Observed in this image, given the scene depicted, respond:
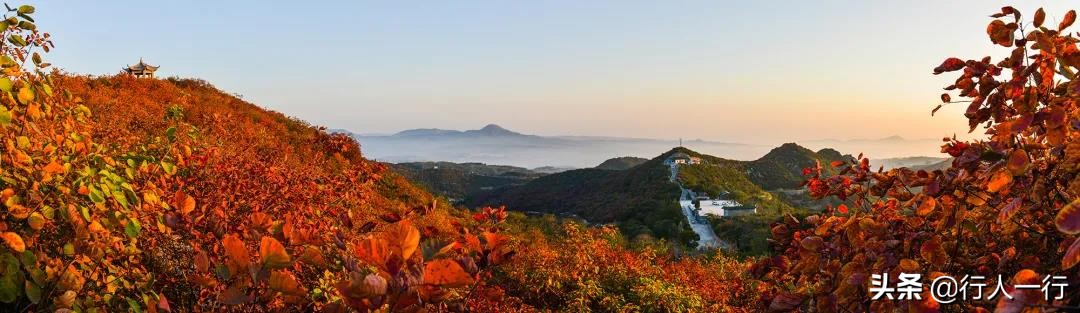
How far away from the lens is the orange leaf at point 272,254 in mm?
1415

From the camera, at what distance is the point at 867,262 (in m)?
2.12

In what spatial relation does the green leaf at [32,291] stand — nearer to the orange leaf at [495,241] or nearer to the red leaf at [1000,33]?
the orange leaf at [495,241]

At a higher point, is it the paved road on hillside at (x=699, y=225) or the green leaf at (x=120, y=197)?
the green leaf at (x=120, y=197)

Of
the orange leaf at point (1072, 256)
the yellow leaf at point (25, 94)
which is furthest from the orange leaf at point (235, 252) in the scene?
the orange leaf at point (1072, 256)

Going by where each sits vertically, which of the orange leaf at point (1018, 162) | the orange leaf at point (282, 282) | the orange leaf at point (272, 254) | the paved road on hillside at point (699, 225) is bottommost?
the paved road on hillside at point (699, 225)

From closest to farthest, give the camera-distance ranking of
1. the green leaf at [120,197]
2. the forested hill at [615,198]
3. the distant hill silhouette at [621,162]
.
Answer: the green leaf at [120,197] < the forested hill at [615,198] < the distant hill silhouette at [621,162]

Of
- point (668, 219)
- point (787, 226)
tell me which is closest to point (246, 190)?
point (787, 226)

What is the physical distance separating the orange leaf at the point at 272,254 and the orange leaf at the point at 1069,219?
1.83 m

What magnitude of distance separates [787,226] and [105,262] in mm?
3575

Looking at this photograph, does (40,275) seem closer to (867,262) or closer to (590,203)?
(867,262)

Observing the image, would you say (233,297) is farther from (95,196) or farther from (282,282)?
(95,196)

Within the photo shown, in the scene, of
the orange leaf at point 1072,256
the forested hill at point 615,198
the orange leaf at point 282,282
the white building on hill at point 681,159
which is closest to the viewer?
the orange leaf at point 1072,256

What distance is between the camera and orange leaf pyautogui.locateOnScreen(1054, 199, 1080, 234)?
1169mm

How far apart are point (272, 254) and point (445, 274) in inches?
19.8
